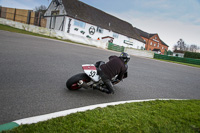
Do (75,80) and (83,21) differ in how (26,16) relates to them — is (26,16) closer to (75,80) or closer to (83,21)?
(83,21)

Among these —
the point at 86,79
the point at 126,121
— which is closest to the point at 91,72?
the point at 86,79

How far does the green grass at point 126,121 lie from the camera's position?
2.56m

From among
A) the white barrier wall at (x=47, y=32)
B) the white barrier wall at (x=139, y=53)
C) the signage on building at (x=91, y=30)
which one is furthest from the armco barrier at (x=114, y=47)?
the signage on building at (x=91, y=30)

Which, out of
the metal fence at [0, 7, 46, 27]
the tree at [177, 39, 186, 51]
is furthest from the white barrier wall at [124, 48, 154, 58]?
the tree at [177, 39, 186, 51]

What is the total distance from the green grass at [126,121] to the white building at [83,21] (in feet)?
81.4

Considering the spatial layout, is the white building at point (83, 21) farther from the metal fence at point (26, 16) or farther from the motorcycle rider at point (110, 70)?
the motorcycle rider at point (110, 70)

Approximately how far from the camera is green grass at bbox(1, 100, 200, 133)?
256 cm

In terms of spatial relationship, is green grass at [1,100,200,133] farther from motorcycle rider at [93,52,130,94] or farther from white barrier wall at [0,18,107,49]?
white barrier wall at [0,18,107,49]

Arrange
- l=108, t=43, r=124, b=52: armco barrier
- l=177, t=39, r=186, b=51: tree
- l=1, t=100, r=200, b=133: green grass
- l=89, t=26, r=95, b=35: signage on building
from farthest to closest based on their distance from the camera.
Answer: l=177, t=39, r=186, b=51: tree < l=89, t=26, r=95, b=35: signage on building < l=108, t=43, r=124, b=52: armco barrier < l=1, t=100, r=200, b=133: green grass

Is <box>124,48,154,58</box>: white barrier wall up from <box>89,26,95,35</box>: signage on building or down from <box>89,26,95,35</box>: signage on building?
down

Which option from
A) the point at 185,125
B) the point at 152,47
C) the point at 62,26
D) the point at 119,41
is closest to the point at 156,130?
the point at 185,125

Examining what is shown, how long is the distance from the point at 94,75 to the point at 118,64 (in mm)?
786

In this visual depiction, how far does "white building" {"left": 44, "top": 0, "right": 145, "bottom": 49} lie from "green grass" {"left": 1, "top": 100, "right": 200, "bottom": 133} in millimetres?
24806

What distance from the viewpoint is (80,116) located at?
9.96 feet
